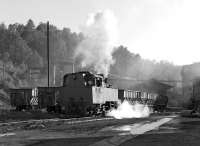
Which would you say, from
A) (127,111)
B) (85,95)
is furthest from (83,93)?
(127,111)

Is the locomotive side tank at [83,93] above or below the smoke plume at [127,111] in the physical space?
above

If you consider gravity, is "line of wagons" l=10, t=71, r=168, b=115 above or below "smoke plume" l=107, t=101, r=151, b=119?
above

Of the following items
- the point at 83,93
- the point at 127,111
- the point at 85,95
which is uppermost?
the point at 83,93

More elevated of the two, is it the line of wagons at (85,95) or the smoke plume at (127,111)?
the line of wagons at (85,95)

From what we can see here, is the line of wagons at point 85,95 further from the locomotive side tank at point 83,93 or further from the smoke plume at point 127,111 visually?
the smoke plume at point 127,111

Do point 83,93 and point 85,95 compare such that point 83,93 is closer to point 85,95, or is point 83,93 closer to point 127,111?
point 85,95

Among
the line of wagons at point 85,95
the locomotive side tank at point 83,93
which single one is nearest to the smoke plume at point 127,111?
the line of wagons at point 85,95

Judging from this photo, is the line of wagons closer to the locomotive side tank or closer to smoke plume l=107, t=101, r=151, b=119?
Answer: the locomotive side tank

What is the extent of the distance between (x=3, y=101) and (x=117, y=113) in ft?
122

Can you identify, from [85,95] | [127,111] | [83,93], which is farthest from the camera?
[127,111]

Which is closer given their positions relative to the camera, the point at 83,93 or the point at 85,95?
the point at 85,95

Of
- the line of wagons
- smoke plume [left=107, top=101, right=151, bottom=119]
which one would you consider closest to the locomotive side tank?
the line of wagons

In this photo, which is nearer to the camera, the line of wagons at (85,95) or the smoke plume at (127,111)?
the line of wagons at (85,95)

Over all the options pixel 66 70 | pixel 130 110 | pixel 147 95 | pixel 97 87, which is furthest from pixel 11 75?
pixel 97 87
